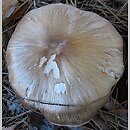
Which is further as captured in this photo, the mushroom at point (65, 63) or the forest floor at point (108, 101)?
the forest floor at point (108, 101)

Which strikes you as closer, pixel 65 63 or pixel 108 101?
pixel 65 63

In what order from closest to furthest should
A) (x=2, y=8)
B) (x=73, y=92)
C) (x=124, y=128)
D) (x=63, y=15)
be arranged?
(x=73, y=92) < (x=63, y=15) < (x=124, y=128) < (x=2, y=8)

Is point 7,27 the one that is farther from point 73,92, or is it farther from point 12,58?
point 73,92

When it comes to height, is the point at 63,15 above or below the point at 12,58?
above

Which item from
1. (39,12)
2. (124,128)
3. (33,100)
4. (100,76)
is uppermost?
(39,12)

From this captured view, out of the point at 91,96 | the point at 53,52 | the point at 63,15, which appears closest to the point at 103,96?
the point at 91,96

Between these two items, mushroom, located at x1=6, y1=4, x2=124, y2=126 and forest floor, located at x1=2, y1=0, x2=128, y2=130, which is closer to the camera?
mushroom, located at x1=6, y1=4, x2=124, y2=126

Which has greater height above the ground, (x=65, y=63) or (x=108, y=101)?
(x=65, y=63)

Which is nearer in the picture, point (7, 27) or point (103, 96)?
point (103, 96)
